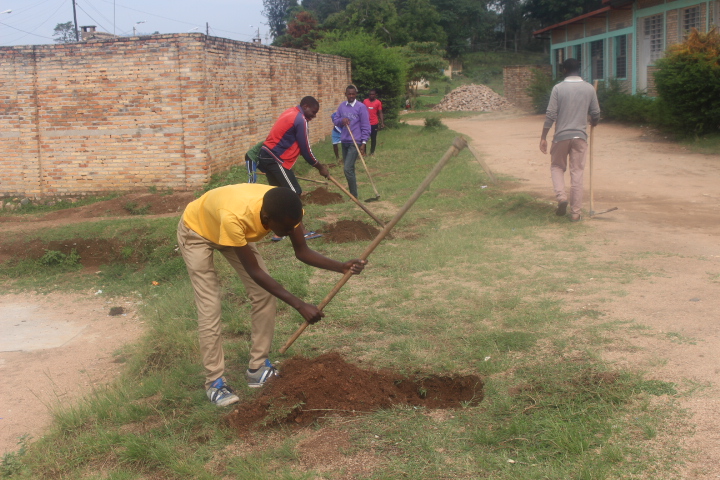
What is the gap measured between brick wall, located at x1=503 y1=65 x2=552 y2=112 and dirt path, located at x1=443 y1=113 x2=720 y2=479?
19.2m

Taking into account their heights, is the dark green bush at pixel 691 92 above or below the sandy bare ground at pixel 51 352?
above

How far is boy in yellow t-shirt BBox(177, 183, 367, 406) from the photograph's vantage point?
12.0 ft

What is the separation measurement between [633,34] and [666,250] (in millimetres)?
17887

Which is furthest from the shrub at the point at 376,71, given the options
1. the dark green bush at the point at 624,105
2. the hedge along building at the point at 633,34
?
the hedge along building at the point at 633,34

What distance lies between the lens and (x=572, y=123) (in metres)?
8.24

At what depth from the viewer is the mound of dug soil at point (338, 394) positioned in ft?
12.3

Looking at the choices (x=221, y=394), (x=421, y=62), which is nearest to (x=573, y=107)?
(x=221, y=394)

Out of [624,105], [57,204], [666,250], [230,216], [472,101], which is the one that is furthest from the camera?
[472,101]

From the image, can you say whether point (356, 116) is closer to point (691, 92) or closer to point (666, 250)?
point (666, 250)

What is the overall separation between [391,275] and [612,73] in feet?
67.8

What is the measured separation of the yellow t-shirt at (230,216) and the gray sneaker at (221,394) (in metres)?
0.91

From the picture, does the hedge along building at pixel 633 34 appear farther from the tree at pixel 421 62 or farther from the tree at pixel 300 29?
the tree at pixel 300 29

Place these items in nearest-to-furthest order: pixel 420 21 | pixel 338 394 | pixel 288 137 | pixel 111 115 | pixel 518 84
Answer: pixel 338 394, pixel 288 137, pixel 111 115, pixel 518 84, pixel 420 21

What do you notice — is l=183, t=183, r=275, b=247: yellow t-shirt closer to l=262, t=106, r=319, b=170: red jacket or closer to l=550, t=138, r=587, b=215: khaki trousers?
l=262, t=106, r=319, b=170: red jacket
